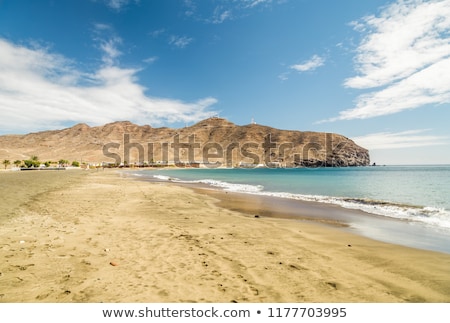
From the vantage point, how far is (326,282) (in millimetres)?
4797

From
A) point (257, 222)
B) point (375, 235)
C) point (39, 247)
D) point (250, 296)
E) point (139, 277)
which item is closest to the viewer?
point (250, 296)

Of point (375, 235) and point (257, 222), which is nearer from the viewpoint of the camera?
point (375, 235)

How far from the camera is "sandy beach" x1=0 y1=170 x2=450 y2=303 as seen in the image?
13.9 ft

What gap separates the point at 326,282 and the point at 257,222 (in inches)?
239

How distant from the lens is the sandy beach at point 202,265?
425cm

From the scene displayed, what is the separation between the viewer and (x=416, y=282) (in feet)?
16.3

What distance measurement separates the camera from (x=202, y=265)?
5492 mm

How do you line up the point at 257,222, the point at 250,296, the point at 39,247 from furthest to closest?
the point at 257,222
the point at 39,247
the point at 250,296
